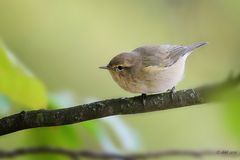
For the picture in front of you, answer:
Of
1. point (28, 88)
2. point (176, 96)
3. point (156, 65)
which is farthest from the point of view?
point (156, 65)

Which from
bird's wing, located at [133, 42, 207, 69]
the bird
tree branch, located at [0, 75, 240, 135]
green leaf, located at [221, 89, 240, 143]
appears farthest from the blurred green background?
green leaf, located at [221, 89, 240, 143]

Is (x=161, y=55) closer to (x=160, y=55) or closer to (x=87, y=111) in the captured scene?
(x=160, y=55)

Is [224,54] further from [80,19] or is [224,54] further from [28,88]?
[28,88]

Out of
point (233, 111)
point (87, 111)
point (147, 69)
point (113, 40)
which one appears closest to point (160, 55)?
point (147, 69)

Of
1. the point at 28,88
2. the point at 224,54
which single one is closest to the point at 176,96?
the point at 28,88

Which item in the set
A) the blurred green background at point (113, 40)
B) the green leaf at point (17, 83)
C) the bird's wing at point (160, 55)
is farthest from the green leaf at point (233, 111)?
the blurred green background at point (113, 40)

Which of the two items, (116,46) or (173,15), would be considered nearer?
(173,15)
